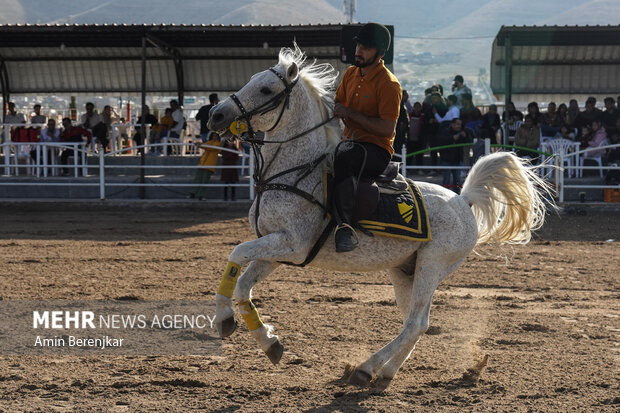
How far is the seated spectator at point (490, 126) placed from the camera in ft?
57.7

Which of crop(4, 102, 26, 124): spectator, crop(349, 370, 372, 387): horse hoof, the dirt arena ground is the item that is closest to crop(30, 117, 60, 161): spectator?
crop(4, 102, 26, 124): spectator

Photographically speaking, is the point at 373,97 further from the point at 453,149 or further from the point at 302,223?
the point at 453,149

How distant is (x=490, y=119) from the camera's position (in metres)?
18.2

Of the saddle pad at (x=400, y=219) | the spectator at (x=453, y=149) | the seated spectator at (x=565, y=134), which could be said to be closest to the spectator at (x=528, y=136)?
the spectator at (x=453, y=149)

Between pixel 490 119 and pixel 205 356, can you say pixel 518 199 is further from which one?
pixel 490 119

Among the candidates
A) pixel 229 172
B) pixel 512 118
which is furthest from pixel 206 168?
pixel 512 118

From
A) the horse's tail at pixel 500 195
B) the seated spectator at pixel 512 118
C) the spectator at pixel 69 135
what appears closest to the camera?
the horse's tail at pixel 500 195

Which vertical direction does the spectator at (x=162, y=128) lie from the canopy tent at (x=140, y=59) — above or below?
below

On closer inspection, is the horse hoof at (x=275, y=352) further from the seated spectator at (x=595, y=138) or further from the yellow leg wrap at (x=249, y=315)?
the seated spectator at (x=595, y=138)

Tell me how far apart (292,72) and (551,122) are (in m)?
14.5

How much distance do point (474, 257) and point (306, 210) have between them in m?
6.88

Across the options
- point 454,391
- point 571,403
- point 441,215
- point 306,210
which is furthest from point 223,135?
point 571,403

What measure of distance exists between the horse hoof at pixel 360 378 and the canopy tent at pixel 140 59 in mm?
14677

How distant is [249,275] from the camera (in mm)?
5312
